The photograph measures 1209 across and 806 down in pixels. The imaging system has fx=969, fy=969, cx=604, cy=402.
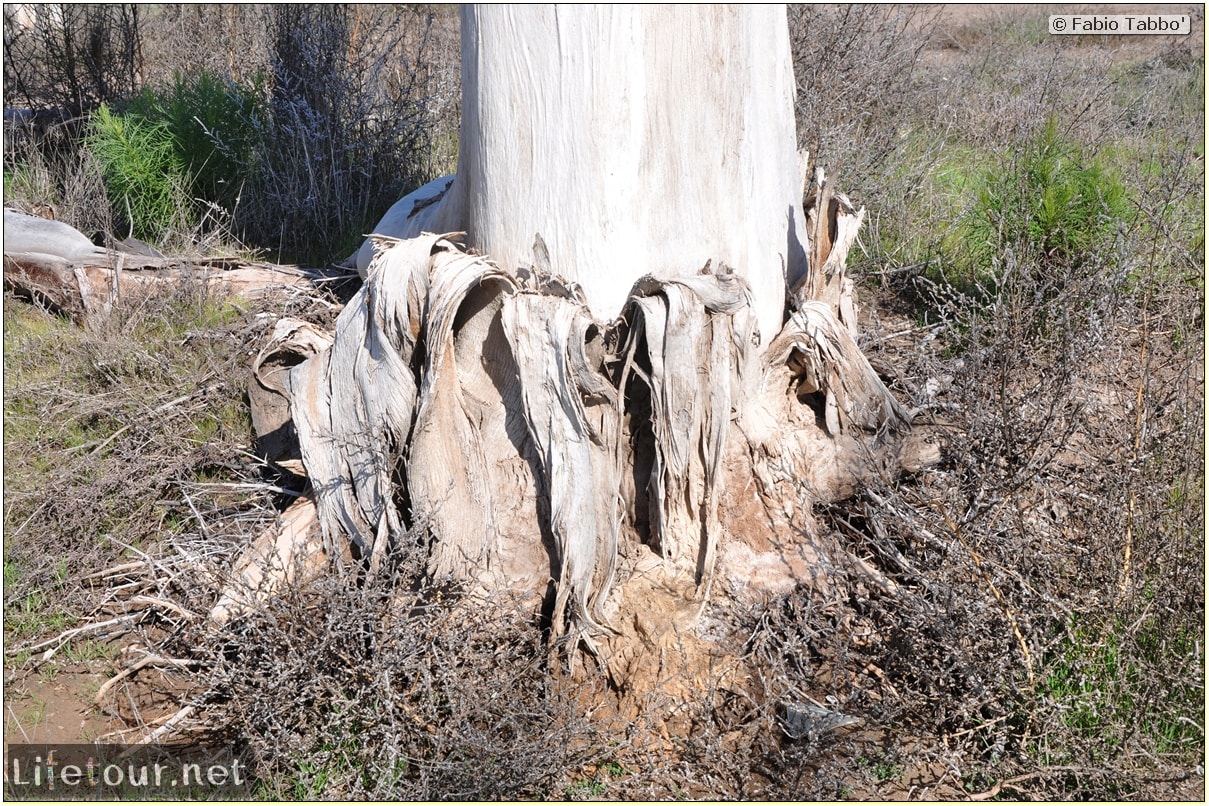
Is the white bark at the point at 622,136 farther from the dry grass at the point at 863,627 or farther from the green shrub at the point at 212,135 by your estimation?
the green shrub at the point at 212,135

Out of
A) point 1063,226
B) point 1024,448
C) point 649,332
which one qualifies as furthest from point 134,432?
point 1063,226

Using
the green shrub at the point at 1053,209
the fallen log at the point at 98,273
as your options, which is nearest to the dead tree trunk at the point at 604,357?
the green shrub at the point at 1053,209

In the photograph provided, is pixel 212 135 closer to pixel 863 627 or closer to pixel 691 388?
pixel 691 388

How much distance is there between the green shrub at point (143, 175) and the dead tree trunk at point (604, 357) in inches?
106

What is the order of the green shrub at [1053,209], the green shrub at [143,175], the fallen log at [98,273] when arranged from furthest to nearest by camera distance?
the green shrub at [143,175] < the fallen log at [98,273] < the green shrub at [1053,209]

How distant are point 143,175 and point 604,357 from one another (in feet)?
12.2

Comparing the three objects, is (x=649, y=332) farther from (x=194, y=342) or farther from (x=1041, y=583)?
(x=194, y=342)

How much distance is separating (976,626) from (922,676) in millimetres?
217

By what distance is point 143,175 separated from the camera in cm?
549

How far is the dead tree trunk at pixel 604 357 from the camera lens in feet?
9.72

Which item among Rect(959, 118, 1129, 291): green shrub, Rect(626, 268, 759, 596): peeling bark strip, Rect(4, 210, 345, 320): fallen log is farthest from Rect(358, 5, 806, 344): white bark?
Rect(4, 210, 345, 320): fallen log

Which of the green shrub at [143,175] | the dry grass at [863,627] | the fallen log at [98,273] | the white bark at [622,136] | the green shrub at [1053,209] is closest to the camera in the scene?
the dry grass at [863,627]

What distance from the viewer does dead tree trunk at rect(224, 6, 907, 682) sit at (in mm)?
2963

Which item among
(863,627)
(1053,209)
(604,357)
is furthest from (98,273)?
(1053,209)
